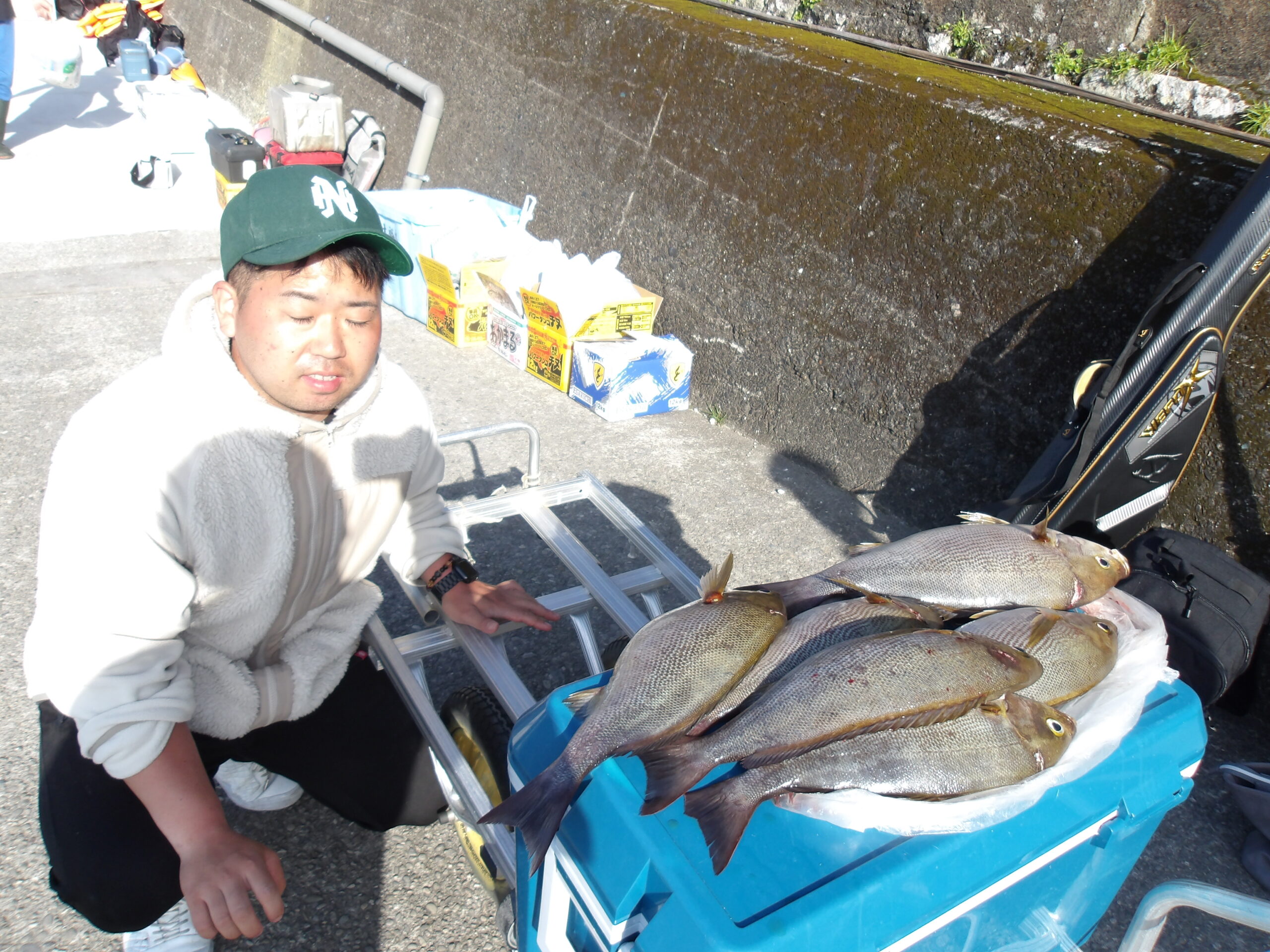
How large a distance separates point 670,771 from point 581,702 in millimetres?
290

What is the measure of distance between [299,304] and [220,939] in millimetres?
1582

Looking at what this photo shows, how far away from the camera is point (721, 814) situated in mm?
1264

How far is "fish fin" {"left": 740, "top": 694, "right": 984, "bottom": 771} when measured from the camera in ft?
4.47

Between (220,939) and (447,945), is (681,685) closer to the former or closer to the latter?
(447,945)

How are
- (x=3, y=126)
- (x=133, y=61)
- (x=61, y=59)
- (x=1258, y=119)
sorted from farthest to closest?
(x=133, y=61) < (x=61, y=59) < (x=3, y=126) < (x=1258, y=119)

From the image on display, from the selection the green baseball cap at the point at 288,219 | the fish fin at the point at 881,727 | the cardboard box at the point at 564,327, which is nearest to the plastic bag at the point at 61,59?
the cardboard box at the point at 564,327

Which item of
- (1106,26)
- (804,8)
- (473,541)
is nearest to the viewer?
(473,541)

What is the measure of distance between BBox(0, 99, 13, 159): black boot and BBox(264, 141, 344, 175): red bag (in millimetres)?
2561

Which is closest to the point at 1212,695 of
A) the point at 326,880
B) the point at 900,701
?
the point at 900,701

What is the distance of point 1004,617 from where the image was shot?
169 centimetres

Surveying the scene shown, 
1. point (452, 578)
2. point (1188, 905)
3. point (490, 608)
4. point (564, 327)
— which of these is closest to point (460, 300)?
point (564, 327)

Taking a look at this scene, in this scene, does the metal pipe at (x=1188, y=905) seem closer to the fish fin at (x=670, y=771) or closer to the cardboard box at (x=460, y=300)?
the fish fin at (x=670, y=771)

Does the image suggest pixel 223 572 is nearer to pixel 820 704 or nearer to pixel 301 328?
pixel 301 328

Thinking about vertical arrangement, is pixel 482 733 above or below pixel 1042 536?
below
